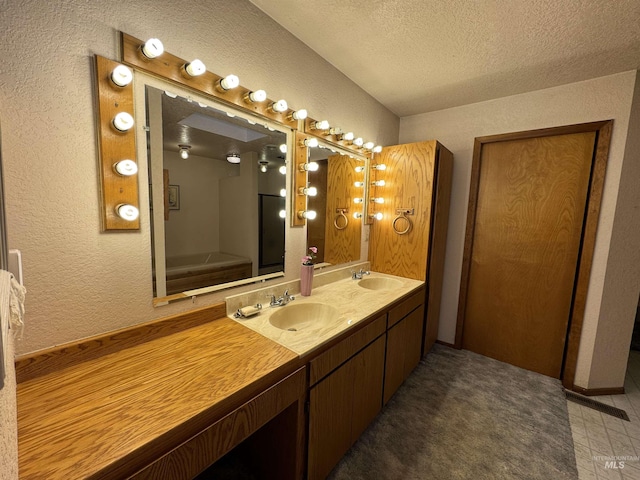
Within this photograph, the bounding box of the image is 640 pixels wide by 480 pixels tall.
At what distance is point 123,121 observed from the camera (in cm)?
95

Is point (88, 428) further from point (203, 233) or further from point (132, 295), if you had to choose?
point (203, 233)

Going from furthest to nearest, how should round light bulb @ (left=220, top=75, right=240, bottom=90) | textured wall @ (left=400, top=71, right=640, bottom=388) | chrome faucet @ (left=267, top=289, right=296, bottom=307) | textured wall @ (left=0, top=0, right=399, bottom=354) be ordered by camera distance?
textured wall @ (left=400, top=71, right=640, bottom=388), chrome faucet @ (left=267, top=289, right=296, bottom=307), round light bulb @ (left=220, top=75, right=240, bottom=90), textured wall @ (left=0, top=0, right=399, bottom=354)

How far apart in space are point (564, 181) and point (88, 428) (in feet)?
9.77

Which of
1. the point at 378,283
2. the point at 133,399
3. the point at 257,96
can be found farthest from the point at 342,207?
the point at 133,399

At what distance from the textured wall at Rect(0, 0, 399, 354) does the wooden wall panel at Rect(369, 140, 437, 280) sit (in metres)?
1.61

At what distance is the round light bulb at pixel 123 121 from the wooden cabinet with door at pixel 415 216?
73.0 inches

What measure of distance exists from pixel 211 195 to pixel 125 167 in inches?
15.4

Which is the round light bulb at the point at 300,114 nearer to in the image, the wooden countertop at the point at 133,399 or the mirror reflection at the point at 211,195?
the mirror reflection at the point at 211,195

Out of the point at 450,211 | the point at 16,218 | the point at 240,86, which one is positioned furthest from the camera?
the point at 450,211

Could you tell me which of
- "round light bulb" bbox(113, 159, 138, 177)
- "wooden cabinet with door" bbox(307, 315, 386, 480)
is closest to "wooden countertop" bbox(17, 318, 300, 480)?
"wooden cabinet with door" bbox(307, 315, 386, 480)

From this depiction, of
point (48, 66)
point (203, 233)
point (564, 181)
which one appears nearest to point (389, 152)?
point (564, 181)

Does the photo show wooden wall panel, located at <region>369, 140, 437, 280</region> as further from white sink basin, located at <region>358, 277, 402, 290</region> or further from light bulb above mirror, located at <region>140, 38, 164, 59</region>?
light bulb above mirror, located at <region>140, 38, 164, 59</region>

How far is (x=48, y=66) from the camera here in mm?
823

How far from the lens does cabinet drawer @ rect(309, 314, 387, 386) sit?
3.65 feet
